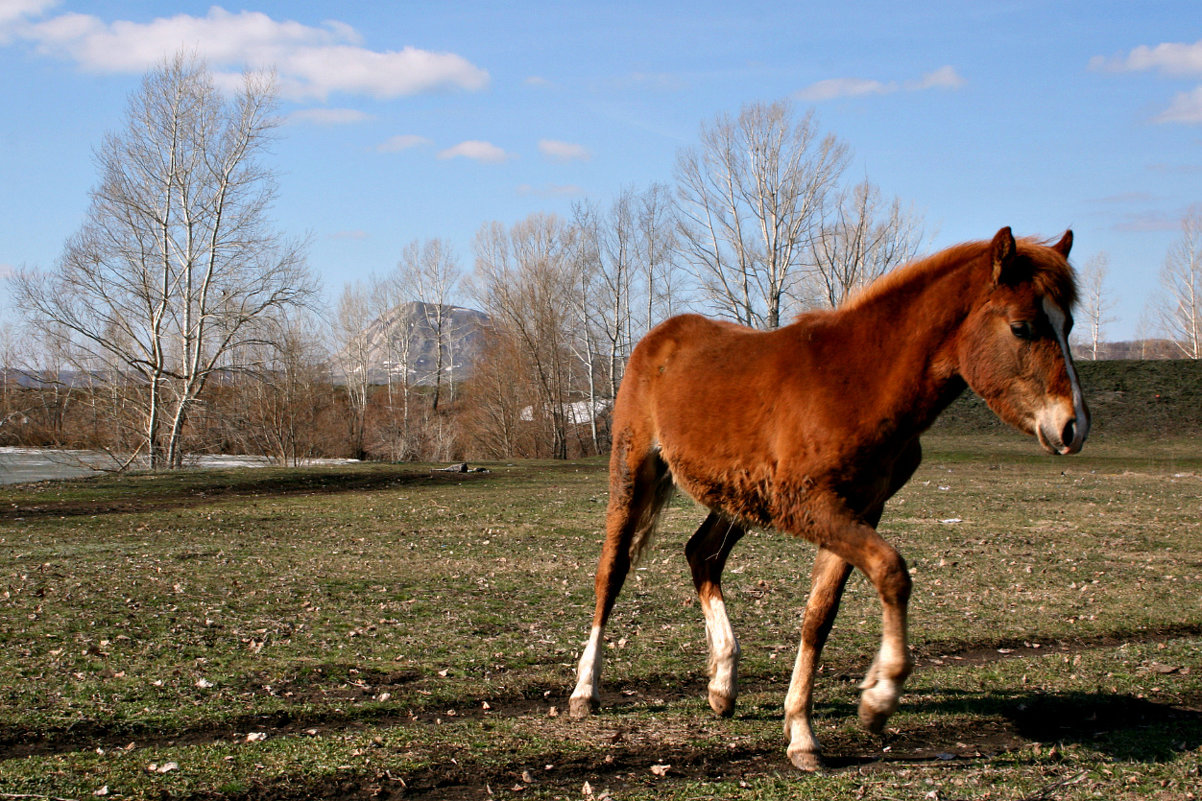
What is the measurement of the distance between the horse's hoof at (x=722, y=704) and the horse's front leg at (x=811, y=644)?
1.61 feet

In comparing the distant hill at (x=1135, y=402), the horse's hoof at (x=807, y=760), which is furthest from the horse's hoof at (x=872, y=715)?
the distant hill at (x=1135, y=402)

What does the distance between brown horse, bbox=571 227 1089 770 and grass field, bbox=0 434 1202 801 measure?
57 centimetres

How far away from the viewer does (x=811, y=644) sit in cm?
442

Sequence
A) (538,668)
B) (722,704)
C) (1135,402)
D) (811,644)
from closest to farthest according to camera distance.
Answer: (811,644) < (722,704) < (538,668) < (1135,402)

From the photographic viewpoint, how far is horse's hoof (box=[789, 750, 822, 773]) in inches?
162

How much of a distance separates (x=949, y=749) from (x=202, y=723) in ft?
13.1

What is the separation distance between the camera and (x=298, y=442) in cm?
4159

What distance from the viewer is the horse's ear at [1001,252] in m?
3.86

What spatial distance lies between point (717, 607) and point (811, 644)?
86cm

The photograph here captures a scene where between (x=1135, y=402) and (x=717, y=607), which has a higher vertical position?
(x=1135, y=402)

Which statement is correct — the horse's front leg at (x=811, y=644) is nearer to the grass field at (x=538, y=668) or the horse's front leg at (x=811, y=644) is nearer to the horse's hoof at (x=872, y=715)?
the grass field at (x=538, y=668)

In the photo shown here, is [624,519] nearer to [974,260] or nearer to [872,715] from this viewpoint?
[872,715]

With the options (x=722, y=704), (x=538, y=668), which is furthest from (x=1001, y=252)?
(x=538, y=668)

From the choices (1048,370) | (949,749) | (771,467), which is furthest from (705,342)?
(949,749)
